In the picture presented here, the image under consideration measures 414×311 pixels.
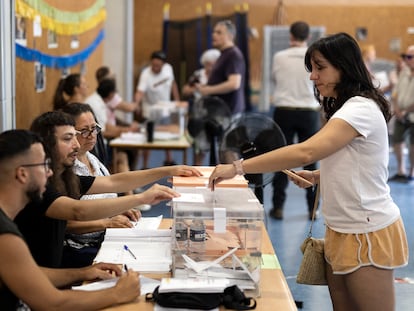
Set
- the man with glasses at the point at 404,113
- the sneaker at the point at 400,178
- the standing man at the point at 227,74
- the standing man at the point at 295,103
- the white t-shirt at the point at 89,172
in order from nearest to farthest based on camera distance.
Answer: the white t-shirt at the point at 89,172 < the standing man at the point at 295,103 < the standing man at the point at 227,74 < the man with glasses at the point at 404,113 < the sneaker at the point at 400,178

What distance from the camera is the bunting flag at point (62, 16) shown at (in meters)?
5.70

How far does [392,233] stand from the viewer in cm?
270

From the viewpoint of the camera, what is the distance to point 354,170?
2631mm

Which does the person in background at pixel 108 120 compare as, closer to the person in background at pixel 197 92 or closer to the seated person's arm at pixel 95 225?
the person in background at pixel 197 92

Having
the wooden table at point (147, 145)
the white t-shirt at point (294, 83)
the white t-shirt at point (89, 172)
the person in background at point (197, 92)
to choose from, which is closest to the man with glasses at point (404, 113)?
the white t-shirt at point (294, 83)

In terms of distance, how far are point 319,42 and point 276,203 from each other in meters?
4.18

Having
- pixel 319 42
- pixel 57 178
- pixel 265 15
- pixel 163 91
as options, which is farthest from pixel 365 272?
pixel 265 15

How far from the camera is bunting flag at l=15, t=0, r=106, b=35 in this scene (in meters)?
5.70

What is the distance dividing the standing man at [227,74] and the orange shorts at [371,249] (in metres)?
4.64

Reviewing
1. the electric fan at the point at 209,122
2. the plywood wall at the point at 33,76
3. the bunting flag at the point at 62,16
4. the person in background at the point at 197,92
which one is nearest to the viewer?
the plywood wall at the point at 33,76

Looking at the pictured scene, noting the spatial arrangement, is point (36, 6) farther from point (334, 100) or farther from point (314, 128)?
point (334, 100)

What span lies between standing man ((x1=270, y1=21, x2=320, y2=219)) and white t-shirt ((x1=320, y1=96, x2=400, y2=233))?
3.97 m

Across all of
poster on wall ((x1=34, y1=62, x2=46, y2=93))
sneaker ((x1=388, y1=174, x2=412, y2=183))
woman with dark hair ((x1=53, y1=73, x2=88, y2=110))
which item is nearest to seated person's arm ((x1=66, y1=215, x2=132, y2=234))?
woman with dark hair ((x1=53, y1=73, x2=88, y2=110))

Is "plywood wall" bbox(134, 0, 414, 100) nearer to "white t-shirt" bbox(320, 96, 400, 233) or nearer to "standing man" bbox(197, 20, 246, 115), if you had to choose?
"standing man" bbox(197, 20, 246, 115)
